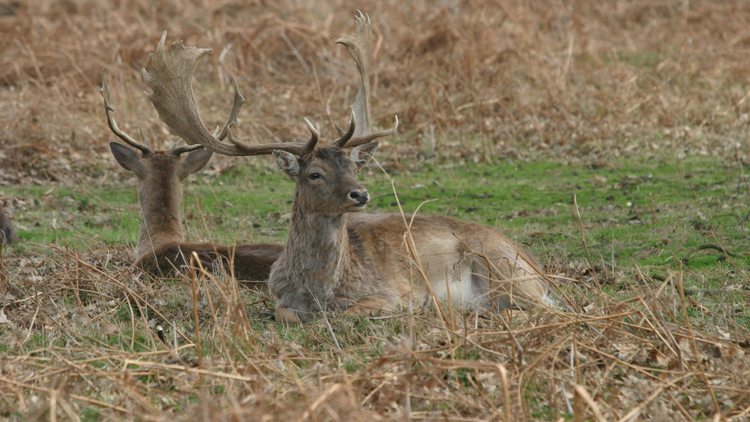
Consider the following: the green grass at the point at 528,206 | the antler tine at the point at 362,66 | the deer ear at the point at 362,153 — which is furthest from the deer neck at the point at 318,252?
the green grass at the point at 528,206

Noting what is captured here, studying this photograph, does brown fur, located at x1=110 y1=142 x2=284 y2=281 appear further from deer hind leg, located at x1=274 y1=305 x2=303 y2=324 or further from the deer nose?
the deer nose

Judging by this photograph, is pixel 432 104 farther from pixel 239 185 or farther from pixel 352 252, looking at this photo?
pixel 352 252

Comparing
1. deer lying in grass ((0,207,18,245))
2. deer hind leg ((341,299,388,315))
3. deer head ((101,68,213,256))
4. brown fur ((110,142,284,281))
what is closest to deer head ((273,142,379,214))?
deer hind leg ((341,299,388,315))

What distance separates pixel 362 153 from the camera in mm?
6090

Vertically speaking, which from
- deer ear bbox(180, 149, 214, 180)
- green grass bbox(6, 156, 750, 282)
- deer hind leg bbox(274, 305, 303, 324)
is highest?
deer ear bbox(180, 149, 214, 180)

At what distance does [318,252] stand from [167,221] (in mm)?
2236

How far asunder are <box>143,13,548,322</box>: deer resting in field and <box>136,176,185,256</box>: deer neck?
142cm

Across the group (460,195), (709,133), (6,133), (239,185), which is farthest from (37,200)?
(709,133)

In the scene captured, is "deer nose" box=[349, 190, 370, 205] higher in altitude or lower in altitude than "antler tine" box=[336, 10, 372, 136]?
lower

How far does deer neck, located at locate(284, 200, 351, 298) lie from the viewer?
18.7 feet

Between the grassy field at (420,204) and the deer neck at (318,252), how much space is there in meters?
0.42

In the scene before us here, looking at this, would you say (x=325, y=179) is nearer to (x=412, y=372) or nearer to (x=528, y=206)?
(x=412, y=372)

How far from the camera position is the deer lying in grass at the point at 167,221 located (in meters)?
6.38

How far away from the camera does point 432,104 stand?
12602mm
